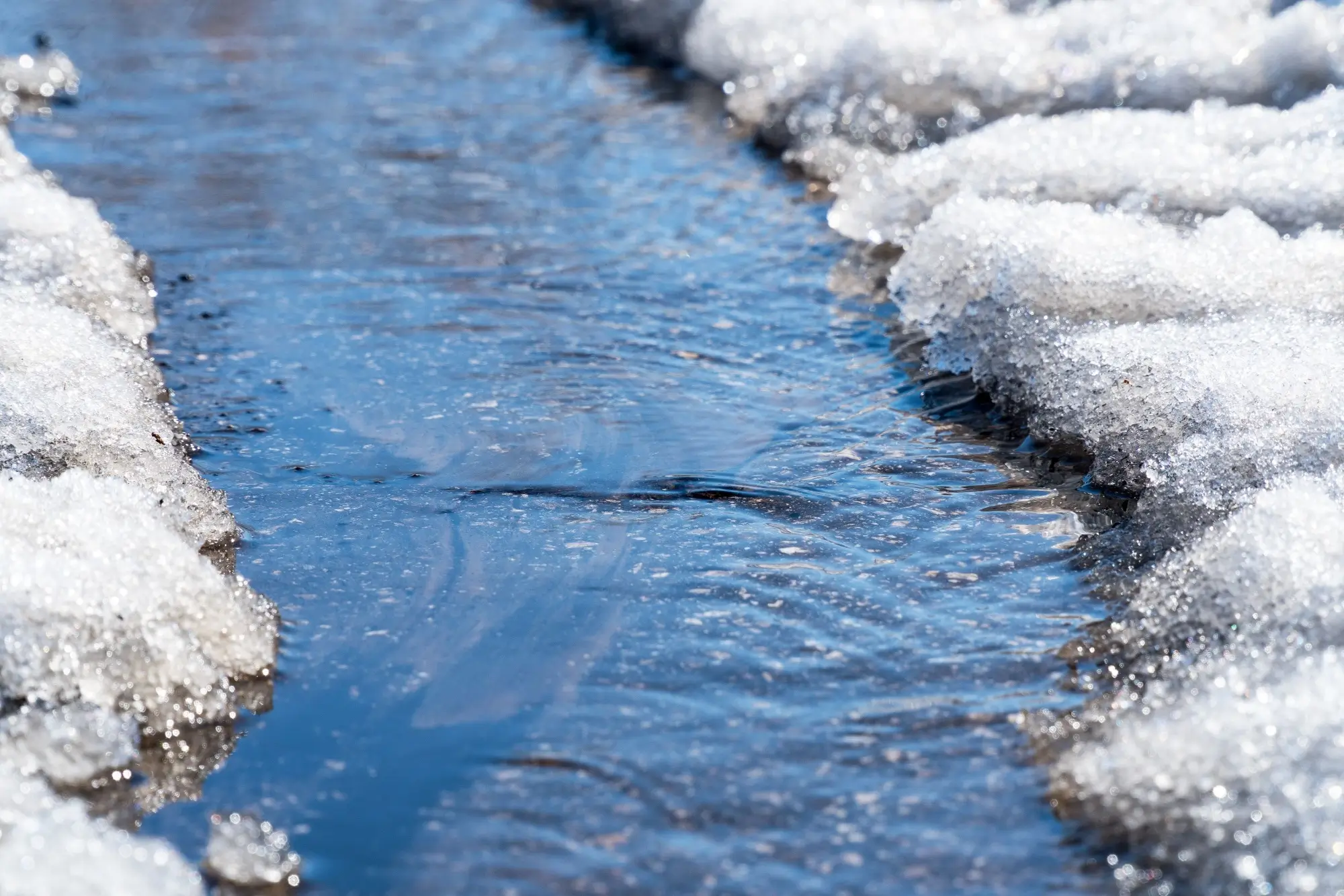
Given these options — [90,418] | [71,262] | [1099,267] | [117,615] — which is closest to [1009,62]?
[1099,267]

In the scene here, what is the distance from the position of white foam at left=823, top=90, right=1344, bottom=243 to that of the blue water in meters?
0.32

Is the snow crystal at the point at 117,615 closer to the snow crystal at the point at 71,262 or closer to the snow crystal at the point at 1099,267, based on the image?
the snow crystal at the point at 71,262

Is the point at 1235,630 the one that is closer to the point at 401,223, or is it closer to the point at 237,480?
the point at 237,480

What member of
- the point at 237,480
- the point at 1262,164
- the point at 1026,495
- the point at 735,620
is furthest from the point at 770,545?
the point at 1262,164

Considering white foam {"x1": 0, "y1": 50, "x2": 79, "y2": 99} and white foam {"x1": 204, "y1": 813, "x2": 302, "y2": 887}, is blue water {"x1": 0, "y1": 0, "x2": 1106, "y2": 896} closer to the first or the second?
white foam {"x1": 204, "y1": 813, "x2": 302, "y2": 887}

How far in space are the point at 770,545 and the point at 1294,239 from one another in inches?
79.1

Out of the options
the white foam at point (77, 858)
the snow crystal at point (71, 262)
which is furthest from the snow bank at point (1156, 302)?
the snow crystal at point (71, 262)

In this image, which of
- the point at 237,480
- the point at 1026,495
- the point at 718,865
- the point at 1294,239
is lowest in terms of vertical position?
the point at 237,480

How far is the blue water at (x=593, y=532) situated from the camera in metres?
2.25

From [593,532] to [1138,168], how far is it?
97.5 inches

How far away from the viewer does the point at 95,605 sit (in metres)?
2.58

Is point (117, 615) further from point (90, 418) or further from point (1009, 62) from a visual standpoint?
point (1009, 62)

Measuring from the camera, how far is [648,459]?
3.44m

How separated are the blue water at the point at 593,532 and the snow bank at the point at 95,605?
0.37 ft
